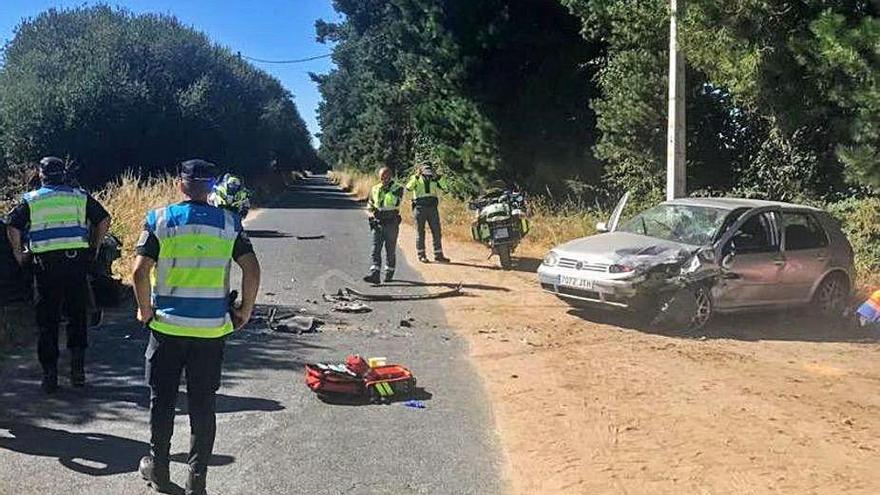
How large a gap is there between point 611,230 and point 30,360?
723cm

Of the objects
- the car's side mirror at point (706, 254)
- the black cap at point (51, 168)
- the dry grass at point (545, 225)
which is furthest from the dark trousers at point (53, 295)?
the dry grass at point (545, 225)

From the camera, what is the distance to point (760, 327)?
1035 cm

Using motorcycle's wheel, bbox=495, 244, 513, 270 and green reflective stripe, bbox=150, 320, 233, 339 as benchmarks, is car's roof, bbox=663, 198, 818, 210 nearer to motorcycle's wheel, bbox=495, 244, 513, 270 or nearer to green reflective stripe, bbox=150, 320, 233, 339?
motorcycle's wheel, bbox=495, 244, 513, 270

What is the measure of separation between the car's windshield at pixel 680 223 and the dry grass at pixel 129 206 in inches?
280

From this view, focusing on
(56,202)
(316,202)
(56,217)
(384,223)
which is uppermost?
(316,202)

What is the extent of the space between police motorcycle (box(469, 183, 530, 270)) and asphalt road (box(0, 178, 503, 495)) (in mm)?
5471

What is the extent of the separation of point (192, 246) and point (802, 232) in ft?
28.3

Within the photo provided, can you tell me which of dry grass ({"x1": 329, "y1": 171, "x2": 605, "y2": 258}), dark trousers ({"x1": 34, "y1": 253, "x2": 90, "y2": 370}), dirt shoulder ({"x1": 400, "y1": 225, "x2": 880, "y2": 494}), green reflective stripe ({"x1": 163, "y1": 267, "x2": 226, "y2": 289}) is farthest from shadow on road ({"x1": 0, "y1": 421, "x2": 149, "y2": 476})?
dry grass ({"x1": 329, "y1": 171, "x2": 605, "y2": 258})

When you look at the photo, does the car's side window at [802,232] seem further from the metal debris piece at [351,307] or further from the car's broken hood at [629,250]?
the metal debris piece at [351,307]

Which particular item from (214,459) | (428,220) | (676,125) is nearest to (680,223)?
(676,125)

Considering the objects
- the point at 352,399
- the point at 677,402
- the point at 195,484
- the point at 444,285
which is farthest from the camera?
the point at 444,285

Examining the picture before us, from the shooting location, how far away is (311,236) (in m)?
20.3

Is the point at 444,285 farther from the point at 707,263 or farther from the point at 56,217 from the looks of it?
the point at 56,217

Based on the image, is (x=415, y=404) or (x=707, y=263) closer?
(x=415, y=404)
